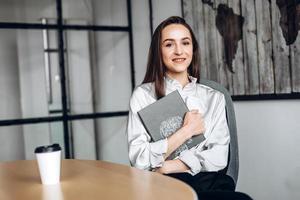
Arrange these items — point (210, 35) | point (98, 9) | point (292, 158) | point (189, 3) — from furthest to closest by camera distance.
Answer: point (98, 9), point (189, 3), point (210, 35), point (292, 158)

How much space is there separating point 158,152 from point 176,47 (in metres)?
0.43

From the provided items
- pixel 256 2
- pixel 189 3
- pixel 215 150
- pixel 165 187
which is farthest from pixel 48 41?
pixel 165 187

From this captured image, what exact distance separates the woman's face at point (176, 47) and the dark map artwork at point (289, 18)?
0.82 meters

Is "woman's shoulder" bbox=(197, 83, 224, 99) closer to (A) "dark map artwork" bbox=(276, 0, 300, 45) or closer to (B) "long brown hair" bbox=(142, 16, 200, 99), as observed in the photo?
(B) "long brown hair" bbox=(142, 16, 200, 99)

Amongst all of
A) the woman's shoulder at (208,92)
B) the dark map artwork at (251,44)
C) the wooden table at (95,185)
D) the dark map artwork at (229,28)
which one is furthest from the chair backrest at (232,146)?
the dark map artwork at (229,28)

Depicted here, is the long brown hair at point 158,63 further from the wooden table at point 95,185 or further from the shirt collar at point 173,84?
the wooden table at point 95,185

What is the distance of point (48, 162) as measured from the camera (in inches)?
43.8

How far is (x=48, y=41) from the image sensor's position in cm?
328

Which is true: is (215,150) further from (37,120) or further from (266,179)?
(37,120)

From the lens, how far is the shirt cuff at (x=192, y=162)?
1.50 meters

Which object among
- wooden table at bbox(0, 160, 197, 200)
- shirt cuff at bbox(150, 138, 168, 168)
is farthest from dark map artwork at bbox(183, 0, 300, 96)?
wooden table at bbox(0, 160, 197, 200)

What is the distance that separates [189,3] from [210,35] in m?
0.36

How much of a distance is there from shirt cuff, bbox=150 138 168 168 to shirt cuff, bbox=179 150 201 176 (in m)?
0.09

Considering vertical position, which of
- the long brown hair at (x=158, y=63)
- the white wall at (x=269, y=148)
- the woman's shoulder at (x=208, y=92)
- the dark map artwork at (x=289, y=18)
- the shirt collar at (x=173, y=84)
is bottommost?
the white wall at (x=269, y=148)
